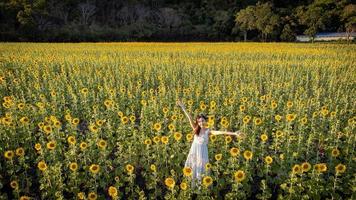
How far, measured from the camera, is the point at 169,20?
57.4m

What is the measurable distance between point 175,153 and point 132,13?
2295 inches

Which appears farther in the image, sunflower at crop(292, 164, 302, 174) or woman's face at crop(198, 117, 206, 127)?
woman's face at crop(198, 117, 206, 127)

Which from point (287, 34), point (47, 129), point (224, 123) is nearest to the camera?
point (47, 129)

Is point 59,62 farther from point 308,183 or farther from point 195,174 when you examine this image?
point 308,183

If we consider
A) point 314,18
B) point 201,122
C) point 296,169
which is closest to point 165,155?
point 201,122

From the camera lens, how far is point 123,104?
33.3 feet

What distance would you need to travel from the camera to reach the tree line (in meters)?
44.8

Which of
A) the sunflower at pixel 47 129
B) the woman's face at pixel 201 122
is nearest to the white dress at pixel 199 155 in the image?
the woman's face at pixel 201 122

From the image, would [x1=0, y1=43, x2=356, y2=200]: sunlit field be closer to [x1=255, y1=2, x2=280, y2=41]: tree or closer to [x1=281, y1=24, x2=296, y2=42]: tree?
[x1=255, y1=2, x2=280, y2=41]: tree

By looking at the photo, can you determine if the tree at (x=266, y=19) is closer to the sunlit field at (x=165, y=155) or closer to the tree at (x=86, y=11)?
the tree at (x=86, y=11)

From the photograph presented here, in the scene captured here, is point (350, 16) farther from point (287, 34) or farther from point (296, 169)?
point (296, 169)

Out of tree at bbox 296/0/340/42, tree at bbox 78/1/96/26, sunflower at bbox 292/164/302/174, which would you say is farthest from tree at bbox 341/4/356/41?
sunflower at bbox 292/164/302/174

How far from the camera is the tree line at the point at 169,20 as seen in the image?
4484 centimetres

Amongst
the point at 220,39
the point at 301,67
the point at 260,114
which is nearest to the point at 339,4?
the point at 220,39
